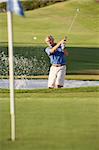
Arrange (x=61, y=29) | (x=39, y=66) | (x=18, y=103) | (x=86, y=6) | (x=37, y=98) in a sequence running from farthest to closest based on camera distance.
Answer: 1. (x=86, y=6)
2. (x=61, y=29)
3. (x=39, y=66)
4. (x=37, y=98)
5. (x=18, y=103)

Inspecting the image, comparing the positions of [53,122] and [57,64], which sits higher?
[53,122]

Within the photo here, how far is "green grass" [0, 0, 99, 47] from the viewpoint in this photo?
29.9m

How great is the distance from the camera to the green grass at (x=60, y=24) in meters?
29.9

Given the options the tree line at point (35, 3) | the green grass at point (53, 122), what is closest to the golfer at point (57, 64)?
the green grass at point (53, 122)

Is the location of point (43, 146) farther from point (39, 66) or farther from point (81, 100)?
point (39, 66)

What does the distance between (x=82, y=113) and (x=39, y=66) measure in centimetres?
1269

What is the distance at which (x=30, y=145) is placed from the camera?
4.66 meters

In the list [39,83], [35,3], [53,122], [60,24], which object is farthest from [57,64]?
[35,3]

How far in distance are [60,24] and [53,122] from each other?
26.9 m

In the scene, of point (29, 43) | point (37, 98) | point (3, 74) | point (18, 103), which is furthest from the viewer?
point (29, 43)

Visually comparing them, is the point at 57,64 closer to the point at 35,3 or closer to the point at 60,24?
Result: the point at 60,24

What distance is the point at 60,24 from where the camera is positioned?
3234cm

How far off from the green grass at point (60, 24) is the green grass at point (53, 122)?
69.0ft

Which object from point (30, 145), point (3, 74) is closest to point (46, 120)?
point (30, 145)
